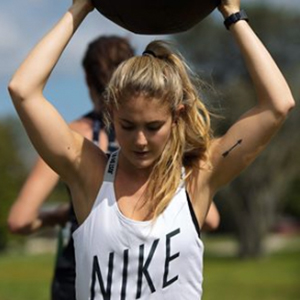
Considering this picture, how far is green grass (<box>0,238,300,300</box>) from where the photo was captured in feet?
77.8

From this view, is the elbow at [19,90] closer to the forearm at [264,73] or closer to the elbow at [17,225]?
the forearm at [264,73]

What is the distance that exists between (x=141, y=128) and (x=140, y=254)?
470 mm

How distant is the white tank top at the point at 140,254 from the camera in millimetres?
3924

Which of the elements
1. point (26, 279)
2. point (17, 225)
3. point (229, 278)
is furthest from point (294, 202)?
point (17, 225)

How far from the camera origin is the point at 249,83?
1839 inches

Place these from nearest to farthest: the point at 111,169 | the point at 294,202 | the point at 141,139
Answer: the point at 141,139 < the point at 111,169 < the point at 294,202

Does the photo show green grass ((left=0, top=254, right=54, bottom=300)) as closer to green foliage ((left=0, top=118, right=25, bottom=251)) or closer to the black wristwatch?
green foliage ((left=0, top=118, right=25, bottom=251))

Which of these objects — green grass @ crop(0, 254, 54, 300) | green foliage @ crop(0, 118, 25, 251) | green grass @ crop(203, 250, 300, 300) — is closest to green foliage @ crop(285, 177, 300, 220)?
green grass @ crop(203, 250, 300, 300)

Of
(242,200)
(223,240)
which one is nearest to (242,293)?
(242,200)

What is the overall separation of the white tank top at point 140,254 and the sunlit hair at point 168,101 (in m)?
0.09

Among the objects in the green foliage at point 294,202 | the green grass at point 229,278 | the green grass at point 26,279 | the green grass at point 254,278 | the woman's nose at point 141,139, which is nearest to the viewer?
the woman's nose at point 141,139

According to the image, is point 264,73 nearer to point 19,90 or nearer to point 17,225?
point 19,90

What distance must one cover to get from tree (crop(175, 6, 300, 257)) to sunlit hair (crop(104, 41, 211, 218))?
138 ft

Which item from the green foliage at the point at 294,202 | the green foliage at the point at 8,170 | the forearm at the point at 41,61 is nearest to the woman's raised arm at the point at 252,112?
the forearm at the point at 41,61
